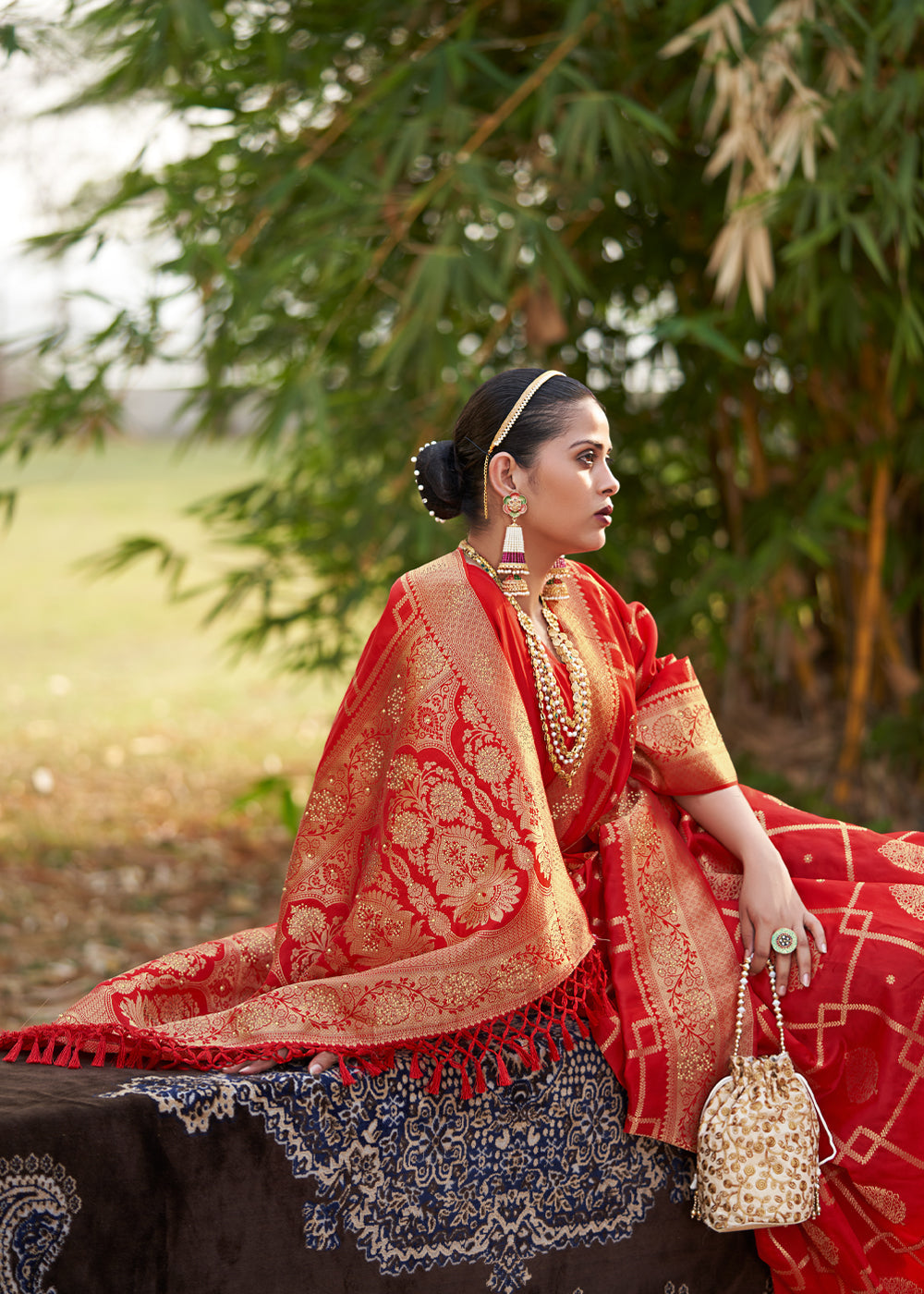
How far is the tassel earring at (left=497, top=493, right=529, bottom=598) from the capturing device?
1.70 metres

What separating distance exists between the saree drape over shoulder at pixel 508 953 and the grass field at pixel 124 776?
1.63 m

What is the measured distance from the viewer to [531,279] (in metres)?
3.06

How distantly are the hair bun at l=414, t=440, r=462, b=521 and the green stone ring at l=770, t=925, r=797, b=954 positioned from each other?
70cm

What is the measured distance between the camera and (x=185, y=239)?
10.4 ft

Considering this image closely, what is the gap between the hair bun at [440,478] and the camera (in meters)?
1.75

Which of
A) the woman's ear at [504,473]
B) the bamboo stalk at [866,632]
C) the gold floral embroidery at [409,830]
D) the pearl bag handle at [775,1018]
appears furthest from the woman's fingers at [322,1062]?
the bamboo stalk at [866,632]

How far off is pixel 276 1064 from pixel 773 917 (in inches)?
25.9

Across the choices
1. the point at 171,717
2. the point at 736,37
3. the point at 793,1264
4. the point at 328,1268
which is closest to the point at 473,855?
the point at 328,1268

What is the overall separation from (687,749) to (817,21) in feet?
6.09

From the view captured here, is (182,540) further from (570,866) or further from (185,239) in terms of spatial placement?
(570,866)

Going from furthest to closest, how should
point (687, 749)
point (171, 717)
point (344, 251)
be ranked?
point (171, 717), point (344, 251), point (687, 749)

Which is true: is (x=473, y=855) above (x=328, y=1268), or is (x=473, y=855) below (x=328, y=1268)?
above

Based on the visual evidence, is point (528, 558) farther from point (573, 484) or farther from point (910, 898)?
point (910, 898)

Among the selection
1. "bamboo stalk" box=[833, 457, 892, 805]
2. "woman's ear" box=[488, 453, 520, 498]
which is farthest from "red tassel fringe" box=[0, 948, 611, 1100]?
"bamboo stalk" box=[833, 457, 892, 805]
